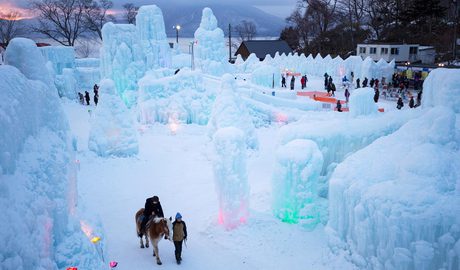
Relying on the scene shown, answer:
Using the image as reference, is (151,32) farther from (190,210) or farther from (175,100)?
(190,210)

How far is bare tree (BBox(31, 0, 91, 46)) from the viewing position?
41.0 meters

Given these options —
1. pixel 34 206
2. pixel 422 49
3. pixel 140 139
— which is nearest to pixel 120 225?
pixel 34 206

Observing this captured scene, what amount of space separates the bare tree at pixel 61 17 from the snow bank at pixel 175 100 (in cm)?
2643

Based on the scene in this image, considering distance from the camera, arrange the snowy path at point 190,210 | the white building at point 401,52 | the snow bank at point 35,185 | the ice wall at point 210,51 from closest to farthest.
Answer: the snow bank at point 35,185 → the snowy path at point 190,210 → the ice wall at point 210,51 → the white building at point 401,52

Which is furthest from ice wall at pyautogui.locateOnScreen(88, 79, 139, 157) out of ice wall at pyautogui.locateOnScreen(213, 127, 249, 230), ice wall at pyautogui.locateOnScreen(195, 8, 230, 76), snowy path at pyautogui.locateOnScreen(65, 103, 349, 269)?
ice wall at pyautogui.locateOnScreen(195, 8, 230, 76)

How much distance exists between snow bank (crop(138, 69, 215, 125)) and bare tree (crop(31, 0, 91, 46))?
26430 mm

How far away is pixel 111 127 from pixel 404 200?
11406mm

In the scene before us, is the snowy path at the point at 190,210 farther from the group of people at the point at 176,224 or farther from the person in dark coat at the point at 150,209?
the person in dark coat at the point at 150,209

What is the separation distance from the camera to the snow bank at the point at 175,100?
20984 millimetres

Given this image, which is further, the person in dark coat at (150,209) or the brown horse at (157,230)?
the person in dark coat at (150,209)

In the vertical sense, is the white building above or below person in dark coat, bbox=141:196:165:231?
above

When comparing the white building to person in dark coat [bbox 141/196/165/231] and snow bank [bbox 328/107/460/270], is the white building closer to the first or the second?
snow bank [bbox 328/107/460/270]

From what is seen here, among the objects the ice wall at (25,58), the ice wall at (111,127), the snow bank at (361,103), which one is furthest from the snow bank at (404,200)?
the ice wall at (111,127)

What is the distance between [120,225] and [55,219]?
4908 millimetres
